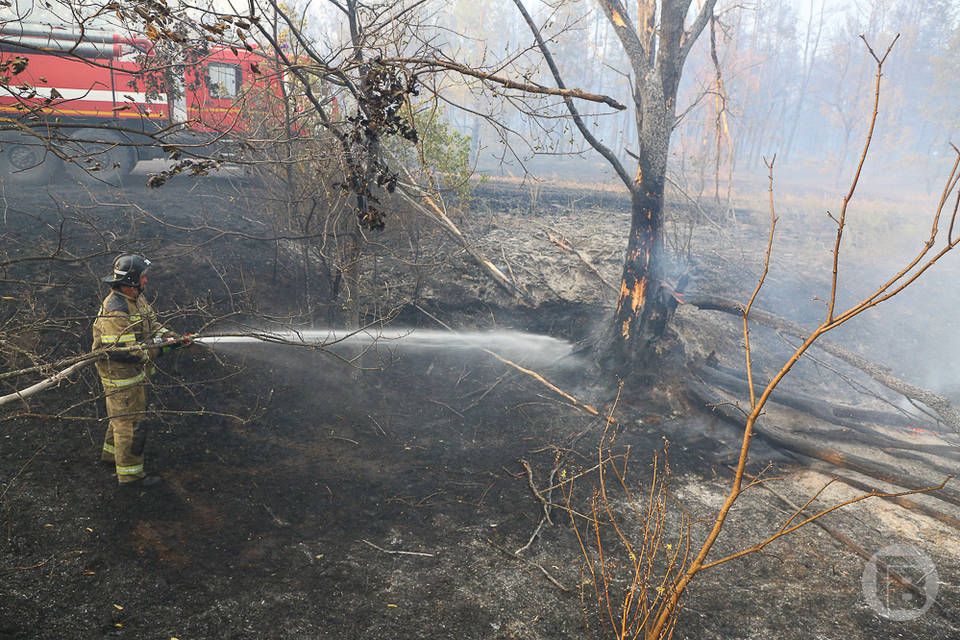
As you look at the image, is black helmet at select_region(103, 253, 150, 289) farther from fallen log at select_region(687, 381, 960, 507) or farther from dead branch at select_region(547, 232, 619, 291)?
dead branch at select_region(547, 232, 619, 291)

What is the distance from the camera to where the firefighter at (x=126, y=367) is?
474 cm

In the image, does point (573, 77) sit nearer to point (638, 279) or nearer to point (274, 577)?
point (638, 279)

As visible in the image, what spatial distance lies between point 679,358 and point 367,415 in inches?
174

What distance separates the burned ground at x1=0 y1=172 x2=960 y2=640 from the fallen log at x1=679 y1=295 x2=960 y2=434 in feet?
3.21

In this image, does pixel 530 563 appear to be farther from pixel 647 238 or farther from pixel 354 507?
pixel 647 238

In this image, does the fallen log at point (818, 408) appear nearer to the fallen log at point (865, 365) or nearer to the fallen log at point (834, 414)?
the fallen log at point (834, 414)

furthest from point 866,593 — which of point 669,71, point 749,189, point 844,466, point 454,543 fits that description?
point 749,189

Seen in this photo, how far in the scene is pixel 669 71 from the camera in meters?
7.21

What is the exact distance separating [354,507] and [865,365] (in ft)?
23.1

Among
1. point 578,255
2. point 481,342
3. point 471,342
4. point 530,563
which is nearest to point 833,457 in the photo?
point 530,563

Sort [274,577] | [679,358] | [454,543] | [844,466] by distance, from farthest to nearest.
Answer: [679,358] < [844,466] < [454,543] < [274,577]

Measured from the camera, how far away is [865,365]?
7.55 m

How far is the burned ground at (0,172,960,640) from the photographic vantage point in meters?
3.73

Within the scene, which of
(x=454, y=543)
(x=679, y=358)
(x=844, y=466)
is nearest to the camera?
(x=454, y=543)
